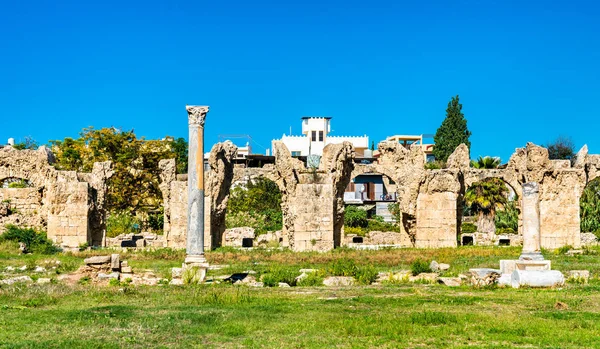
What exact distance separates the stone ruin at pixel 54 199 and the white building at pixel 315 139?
49031 millimetres

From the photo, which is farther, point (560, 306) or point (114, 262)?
point (114, 262)

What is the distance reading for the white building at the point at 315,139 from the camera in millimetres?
81375

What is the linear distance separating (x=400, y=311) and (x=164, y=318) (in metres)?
3.84

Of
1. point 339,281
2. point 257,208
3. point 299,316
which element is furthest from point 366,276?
point 257,208

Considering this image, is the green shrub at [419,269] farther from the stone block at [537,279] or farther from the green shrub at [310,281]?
the stone block at [537,279]

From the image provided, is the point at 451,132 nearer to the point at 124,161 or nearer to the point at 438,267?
the point at 124,161

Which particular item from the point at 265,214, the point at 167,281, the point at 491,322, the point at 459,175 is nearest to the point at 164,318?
the point at 491,322

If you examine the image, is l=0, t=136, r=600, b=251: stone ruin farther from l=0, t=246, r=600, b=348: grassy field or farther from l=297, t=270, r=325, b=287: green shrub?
l=0, t=246, r=600, b=348: grassy field

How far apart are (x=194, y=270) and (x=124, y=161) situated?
1124 inches

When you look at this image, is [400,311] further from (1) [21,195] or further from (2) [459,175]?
(1) [21,195]

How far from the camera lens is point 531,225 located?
19.4 meters

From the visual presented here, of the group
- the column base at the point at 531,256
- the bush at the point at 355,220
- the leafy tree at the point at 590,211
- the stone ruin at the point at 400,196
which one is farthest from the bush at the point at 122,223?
the column base at the point at 531,256

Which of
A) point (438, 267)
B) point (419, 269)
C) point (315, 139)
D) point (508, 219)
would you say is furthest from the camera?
point (315, 139)

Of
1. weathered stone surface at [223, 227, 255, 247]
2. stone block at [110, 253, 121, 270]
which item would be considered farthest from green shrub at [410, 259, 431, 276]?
weathered stone surface at [223, 227, 255, 247]
